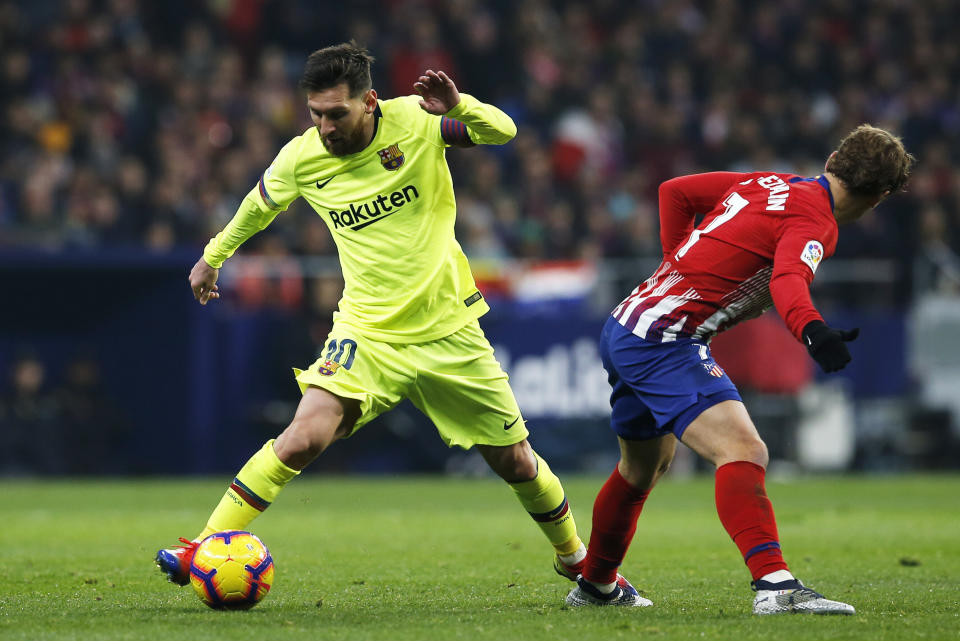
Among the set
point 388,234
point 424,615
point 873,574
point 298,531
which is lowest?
point 298,531

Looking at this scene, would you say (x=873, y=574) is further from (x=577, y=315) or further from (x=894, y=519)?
(x=577, y=315)

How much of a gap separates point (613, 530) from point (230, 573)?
162 centimetres

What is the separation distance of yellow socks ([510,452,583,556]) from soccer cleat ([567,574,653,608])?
0.33 meters

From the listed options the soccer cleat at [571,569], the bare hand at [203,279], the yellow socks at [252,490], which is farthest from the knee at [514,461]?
the bare hand at [203,279]

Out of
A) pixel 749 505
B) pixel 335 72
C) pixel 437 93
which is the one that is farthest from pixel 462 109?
pixel 749 505

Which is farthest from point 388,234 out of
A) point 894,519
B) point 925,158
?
point 925,158

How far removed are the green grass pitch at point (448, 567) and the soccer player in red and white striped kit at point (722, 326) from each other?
311mm

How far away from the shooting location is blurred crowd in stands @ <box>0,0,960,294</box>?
54.5 ft

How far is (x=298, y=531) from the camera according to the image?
32.8 feet

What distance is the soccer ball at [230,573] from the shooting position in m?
5.68

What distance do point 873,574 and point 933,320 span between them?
10.9 m

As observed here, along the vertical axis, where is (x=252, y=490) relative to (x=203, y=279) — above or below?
below

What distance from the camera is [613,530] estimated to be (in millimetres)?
6125

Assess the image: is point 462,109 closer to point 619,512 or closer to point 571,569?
point 619,512
